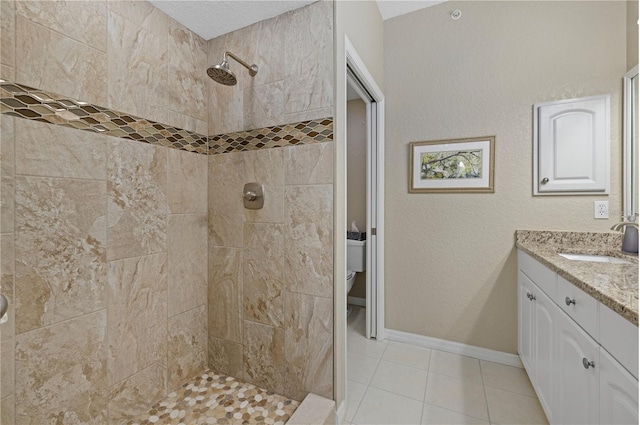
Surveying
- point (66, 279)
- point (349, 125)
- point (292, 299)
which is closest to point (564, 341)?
point (292, 299)

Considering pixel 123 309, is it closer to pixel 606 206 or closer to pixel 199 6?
pixel 199 6

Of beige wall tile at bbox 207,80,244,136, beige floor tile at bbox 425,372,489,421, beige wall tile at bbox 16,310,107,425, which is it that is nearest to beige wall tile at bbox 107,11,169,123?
beige wall tile at bbox 207,80,244,136

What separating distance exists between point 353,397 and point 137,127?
1.91m

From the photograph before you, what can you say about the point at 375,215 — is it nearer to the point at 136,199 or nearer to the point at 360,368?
the point at 360,368

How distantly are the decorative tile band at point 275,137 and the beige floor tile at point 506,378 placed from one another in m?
1.87

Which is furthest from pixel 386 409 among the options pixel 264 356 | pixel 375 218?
pixel 375 218

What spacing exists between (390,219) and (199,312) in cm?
158

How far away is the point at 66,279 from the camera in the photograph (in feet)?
3.59

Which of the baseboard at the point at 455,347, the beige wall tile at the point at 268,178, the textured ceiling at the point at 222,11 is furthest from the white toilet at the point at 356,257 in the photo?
the textured ceiling at the point at 222,11

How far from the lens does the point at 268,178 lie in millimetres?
1539

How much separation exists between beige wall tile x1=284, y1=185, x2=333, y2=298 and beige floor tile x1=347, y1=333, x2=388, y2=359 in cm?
106

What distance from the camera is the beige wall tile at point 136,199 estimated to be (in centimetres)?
126

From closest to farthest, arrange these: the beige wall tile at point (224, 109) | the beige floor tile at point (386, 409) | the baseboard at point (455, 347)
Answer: the beige floor tile at point (386, 409) → the beige wall tile at point (224, 109) → the baseboard at point (455, 347)

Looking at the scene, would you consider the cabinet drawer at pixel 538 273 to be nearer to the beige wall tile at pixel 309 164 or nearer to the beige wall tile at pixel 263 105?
the beige wall tile at pixel 309 164
